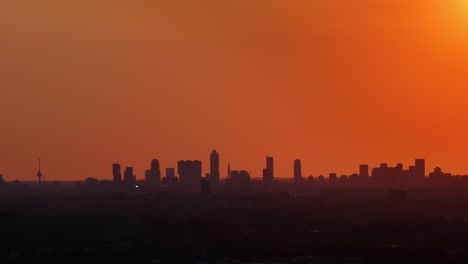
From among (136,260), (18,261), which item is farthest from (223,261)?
(18,261)

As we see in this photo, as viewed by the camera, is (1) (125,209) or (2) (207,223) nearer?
(2) (207,223)

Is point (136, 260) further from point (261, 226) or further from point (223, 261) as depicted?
point (261, 226)

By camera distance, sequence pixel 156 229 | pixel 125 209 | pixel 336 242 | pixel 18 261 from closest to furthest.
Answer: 1. pixel 18 261
2. pixel 336 242
3. pixel 156 229
4. pixel 125 209

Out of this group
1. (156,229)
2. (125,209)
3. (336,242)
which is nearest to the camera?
(336,242)

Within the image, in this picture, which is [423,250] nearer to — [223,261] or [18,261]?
A: [223,261]

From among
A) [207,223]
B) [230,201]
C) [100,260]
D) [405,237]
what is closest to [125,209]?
[230,201]

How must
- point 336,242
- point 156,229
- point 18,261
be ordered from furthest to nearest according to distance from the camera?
point 156,229
point 336,242
point 18,261
